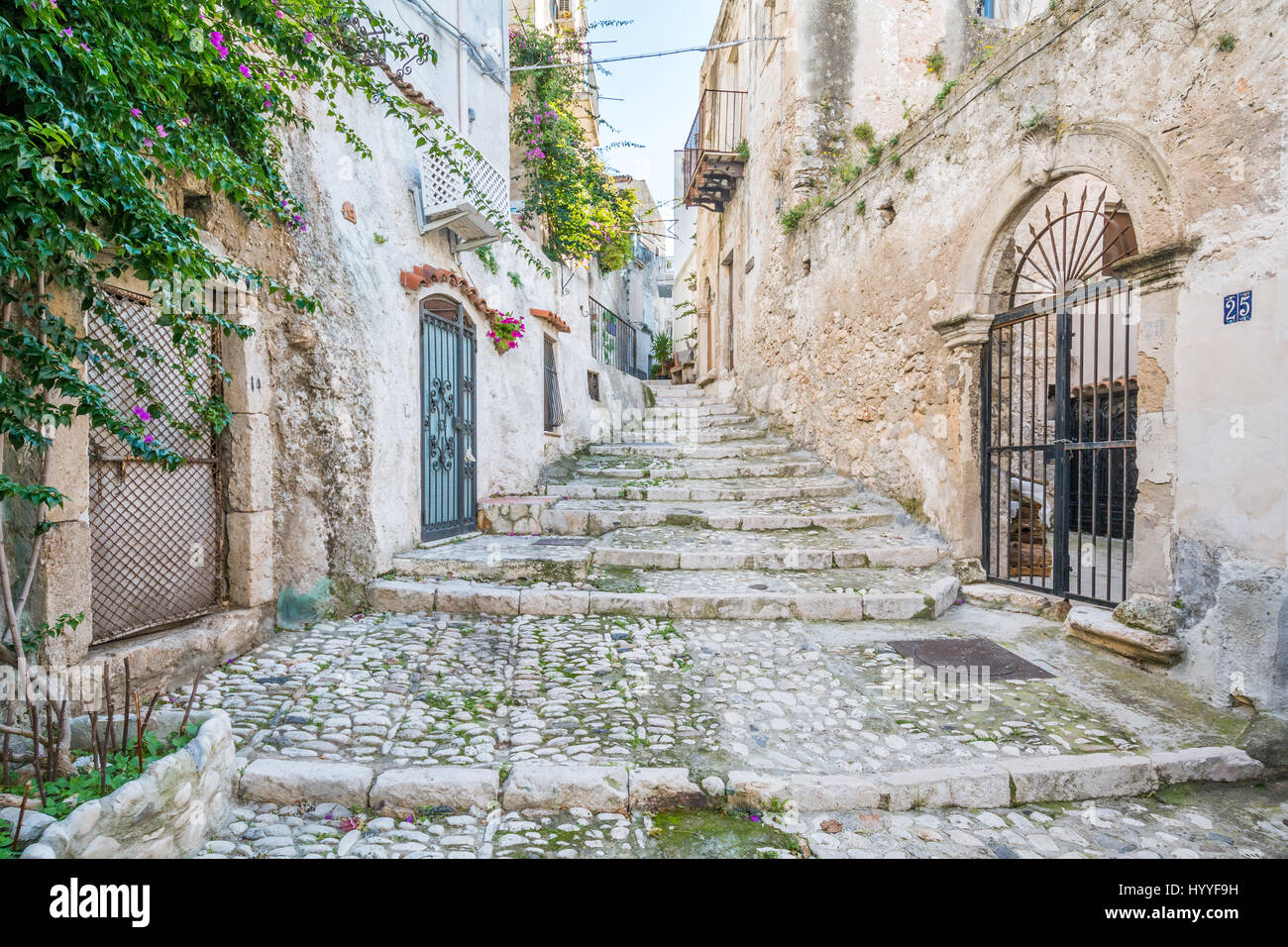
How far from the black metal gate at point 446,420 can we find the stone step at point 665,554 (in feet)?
1.27

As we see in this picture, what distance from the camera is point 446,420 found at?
6.27 m

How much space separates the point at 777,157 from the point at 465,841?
10.0 meters

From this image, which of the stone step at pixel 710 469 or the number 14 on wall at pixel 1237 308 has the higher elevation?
the number 14 on wall at pixel 1237 308

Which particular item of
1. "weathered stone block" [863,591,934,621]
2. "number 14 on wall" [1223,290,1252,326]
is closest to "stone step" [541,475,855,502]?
"weathered stone block" [863,591,934,621]

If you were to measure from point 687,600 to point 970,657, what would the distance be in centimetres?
186

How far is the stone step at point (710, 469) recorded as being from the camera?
8.05 meters

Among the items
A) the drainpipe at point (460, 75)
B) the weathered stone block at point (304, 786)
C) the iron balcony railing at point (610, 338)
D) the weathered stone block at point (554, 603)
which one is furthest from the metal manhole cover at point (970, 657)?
the iron balcony railing at point (610, 338)

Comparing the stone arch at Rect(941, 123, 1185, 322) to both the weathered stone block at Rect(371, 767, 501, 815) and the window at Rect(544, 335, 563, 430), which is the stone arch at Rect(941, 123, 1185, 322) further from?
the window at Rect(544, 335, 563, 430)

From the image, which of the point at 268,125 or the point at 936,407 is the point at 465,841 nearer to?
the point at 268,125

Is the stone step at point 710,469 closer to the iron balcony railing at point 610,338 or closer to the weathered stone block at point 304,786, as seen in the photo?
the iron balcony railing at point 610,338

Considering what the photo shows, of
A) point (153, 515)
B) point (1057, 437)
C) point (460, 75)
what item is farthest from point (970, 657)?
point (460, 75)

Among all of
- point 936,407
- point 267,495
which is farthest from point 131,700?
point 936,407

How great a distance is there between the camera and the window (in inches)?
344

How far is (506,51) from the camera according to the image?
7809 mm
